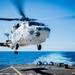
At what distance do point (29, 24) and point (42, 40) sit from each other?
3.31 meters

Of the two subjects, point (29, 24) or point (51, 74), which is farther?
point (51, 74)

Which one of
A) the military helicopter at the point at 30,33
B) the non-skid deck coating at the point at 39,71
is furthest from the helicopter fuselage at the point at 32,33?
the non-skid deck coating at the point at 39,71

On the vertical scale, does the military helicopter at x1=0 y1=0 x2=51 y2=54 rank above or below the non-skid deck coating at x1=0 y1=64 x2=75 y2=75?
above

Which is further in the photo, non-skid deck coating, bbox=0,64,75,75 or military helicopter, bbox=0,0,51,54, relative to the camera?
non-skid deck coating, bbox=0,64,75,75

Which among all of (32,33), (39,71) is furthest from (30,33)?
(39,71)

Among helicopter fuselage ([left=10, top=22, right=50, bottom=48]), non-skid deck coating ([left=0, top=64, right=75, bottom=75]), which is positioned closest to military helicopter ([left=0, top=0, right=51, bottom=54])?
helicopter fuselage ([left=10, top=22, right=50, bottom=48])

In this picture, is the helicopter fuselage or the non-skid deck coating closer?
the helicopter fuselage

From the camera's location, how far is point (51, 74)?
36.9 metres

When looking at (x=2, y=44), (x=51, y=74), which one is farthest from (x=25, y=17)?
(x=51, y=74)

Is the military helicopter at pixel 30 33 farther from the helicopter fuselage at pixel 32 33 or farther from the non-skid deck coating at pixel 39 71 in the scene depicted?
the non-skid deck coating at pixel 39 71

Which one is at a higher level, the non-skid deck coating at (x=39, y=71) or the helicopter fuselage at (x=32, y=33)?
the helicopter fuselage at (x=32, y=33)

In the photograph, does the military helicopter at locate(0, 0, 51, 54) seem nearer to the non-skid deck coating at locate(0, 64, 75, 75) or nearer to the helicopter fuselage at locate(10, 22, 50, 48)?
the helicopter fuselage at locate(10, 22, 50, 48)

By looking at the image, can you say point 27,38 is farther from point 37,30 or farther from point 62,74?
point 62,74

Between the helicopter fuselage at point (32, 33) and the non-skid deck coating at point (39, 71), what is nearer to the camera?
the helicopter fuselage at point (32, 33)
